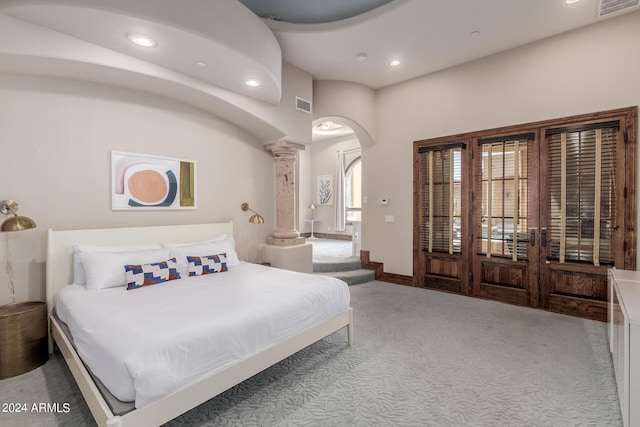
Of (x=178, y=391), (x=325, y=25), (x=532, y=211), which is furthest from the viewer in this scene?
(x=532, y=211)

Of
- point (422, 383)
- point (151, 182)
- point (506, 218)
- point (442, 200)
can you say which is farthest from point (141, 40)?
point (506, 218)

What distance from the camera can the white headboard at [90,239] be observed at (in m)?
2.83

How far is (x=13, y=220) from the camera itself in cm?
247

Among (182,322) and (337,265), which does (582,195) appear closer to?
(337,265)

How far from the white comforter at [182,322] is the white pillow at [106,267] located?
0.10 meters

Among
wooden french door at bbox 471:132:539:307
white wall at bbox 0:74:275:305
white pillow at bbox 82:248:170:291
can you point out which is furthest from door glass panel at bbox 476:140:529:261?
white pillow at bbox 82:248:170:291

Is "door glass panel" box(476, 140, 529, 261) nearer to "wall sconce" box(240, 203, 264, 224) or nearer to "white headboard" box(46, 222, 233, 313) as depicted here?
"wall sconce" box(240, 203, 264, 224)

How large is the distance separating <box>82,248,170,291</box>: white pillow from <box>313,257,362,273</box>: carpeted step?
2.84m

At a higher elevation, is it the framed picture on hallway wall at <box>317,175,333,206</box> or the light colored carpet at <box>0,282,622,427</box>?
the framed picture on hallway wall at <box>317,175,333,206</box>

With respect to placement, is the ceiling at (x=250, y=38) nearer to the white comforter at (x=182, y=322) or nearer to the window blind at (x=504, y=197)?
the window blind at (x=504, y=197)

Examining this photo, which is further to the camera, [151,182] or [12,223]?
[151,182]

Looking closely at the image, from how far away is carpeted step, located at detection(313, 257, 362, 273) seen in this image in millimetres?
5234

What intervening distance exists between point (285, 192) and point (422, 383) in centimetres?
311

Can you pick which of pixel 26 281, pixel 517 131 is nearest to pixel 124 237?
pixel 26 281
